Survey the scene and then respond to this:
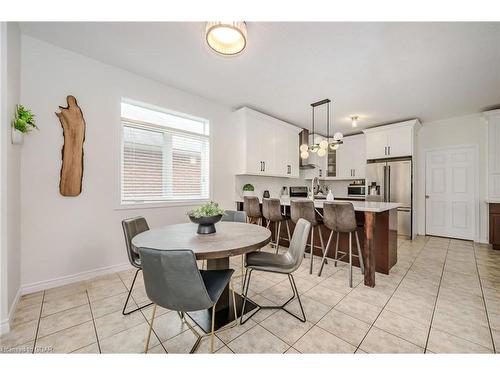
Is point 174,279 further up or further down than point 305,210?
further down

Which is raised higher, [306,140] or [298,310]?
[306,140]

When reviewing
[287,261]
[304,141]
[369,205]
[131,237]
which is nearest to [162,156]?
[131,237]

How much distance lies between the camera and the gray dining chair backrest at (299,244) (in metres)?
1.69

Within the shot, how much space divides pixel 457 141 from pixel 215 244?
5.79 metres

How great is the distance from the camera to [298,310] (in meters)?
1.86

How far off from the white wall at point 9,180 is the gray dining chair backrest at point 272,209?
107 inches

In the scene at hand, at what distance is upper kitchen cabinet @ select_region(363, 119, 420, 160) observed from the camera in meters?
4.48

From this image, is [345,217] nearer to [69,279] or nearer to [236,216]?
[236,216]

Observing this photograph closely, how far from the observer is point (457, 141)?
445 cm

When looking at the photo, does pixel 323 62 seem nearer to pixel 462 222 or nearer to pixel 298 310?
pixel 298 310

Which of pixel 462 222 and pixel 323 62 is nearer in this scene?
pixel 323 62

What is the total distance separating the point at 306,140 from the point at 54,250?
531 centimetres

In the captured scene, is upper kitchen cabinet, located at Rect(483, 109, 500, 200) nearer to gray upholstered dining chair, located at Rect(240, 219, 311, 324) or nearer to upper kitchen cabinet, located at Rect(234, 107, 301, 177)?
upper kitchen cabinet, located at Rect(234, 107, 301, 177)

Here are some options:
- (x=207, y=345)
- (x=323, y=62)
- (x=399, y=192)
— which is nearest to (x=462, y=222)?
(x=399, y=192)
